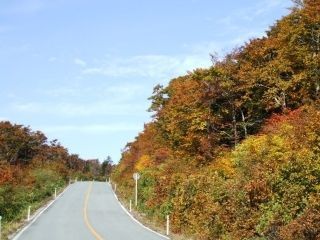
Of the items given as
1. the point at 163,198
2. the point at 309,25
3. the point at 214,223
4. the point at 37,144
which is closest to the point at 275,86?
the point at 309,25

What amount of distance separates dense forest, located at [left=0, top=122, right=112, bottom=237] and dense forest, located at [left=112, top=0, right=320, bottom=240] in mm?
9847

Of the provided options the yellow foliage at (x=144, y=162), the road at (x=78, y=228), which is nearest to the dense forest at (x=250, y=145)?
the road at (x=78, y=228)

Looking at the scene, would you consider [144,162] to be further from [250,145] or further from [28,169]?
[250,145]

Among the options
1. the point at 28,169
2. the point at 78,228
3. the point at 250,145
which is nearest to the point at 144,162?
the point at 28,169

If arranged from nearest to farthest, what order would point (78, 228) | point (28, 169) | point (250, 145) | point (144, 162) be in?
1. point (250, 145)
2. point (78, 228)
3. point (144, 162)
4. point (28, 169)

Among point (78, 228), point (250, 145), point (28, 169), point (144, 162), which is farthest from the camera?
point (28, 169)

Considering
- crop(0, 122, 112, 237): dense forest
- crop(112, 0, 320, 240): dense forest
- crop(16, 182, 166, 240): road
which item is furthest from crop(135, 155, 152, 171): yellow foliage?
crop(16, 182, 166, 240): road

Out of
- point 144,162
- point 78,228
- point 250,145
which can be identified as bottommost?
point 78,228

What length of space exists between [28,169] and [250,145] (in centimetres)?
6098

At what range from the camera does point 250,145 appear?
88.4ft

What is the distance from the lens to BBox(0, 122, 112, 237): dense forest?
40.3m

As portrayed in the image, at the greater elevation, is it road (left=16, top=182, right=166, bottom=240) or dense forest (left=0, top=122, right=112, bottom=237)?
dense forest (left=0, top=122, right=112, bottom=237)

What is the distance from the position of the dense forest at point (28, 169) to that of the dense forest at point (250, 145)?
985 centimetres

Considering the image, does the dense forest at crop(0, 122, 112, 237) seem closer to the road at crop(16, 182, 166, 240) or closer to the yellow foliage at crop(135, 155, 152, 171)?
the road at crop(16, 182, 166, 240)
